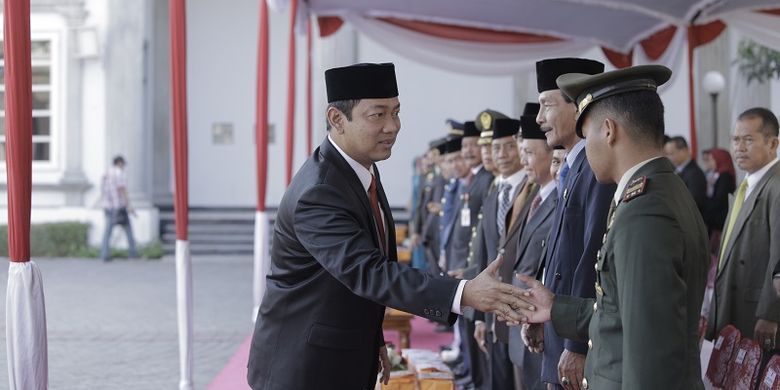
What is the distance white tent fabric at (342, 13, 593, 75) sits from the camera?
8.57m

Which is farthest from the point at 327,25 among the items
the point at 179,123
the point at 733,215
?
the point at 733,215

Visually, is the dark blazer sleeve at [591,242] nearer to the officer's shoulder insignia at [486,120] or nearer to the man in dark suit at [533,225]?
the man in dark suit at [533,225]

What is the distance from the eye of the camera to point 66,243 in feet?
44.2

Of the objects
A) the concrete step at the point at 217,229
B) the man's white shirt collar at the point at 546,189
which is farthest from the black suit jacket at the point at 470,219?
the concrete step at the point at 217,229

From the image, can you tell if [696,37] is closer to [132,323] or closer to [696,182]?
[696,182]

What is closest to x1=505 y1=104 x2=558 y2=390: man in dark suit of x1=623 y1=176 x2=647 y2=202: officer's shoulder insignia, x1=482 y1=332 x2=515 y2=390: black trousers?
x1=482 y1=332 x2=515 y2=390: black trousers

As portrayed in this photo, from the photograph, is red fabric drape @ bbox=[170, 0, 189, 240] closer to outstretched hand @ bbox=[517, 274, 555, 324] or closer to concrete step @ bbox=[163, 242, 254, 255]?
outstretched hand @ bbox=[517, 274, 555, 324]

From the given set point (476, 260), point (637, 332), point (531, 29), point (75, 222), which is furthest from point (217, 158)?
point (637, 332)

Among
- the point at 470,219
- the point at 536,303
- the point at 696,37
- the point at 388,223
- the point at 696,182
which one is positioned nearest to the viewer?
the point at 536,303

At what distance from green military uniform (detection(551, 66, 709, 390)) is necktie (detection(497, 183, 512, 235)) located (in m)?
2.30

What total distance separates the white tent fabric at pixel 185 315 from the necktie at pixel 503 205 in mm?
1726

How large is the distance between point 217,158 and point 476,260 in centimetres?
1194

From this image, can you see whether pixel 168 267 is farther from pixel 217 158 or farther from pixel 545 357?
pixel 545 357

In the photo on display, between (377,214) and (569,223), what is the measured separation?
2.10 feet
